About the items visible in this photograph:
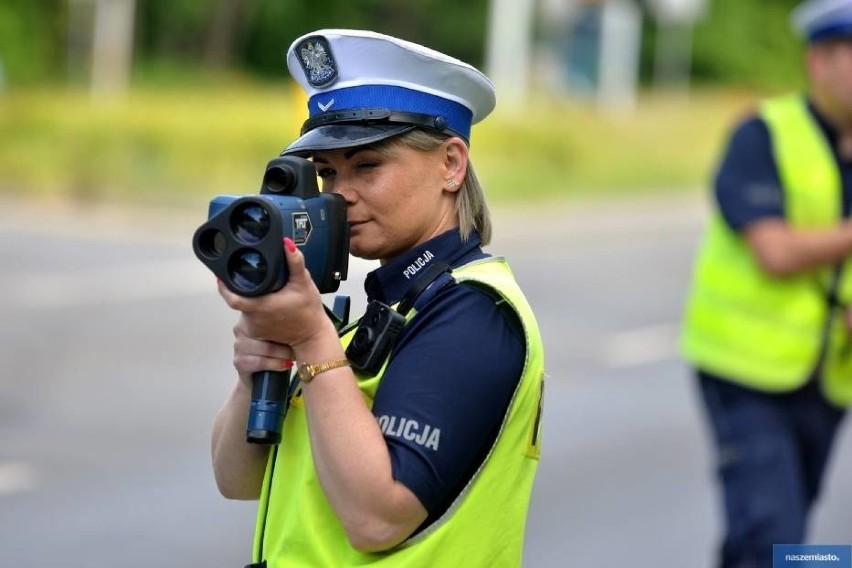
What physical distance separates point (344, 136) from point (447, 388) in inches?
16.8

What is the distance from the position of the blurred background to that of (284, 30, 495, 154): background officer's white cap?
3.25 metres

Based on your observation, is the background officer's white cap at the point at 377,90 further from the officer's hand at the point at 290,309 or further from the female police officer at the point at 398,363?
the officer's hand at the point at 290,309

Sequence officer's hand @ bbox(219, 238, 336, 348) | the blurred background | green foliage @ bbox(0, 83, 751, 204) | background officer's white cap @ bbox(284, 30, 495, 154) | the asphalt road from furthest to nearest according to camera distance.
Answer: green foliage @ bbox(0, 83, 751, 204), the blurred background, the asphalt road, background officer's white cap @ bbox(284, 30, 495, 154), officer's hand @ bbox(219, 238, 336, 348)

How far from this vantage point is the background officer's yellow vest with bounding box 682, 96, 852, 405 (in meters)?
4.46

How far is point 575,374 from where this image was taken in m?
10.2

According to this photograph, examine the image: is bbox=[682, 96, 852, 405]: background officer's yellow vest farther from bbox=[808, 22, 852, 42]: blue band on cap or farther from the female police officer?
the female police officer

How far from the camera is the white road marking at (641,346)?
10.9 metres

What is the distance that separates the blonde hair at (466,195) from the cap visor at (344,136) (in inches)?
0.8

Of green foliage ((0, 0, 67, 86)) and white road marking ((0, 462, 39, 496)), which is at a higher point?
green foliage ((0, 0, 67, 86))

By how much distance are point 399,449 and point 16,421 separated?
6356 millimetres

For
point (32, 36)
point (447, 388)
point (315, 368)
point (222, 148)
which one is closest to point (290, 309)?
point (315, 368)

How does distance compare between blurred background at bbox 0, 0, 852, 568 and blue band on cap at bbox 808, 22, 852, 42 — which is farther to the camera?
blurred background at bbox 0, 0, 852, 568

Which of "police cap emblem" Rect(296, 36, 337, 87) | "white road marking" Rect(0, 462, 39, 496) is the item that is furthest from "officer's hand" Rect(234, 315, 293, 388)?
"white road marking" Rect(0, 462, 39, 496)

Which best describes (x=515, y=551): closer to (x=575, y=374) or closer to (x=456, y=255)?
(x=456, y=255)
